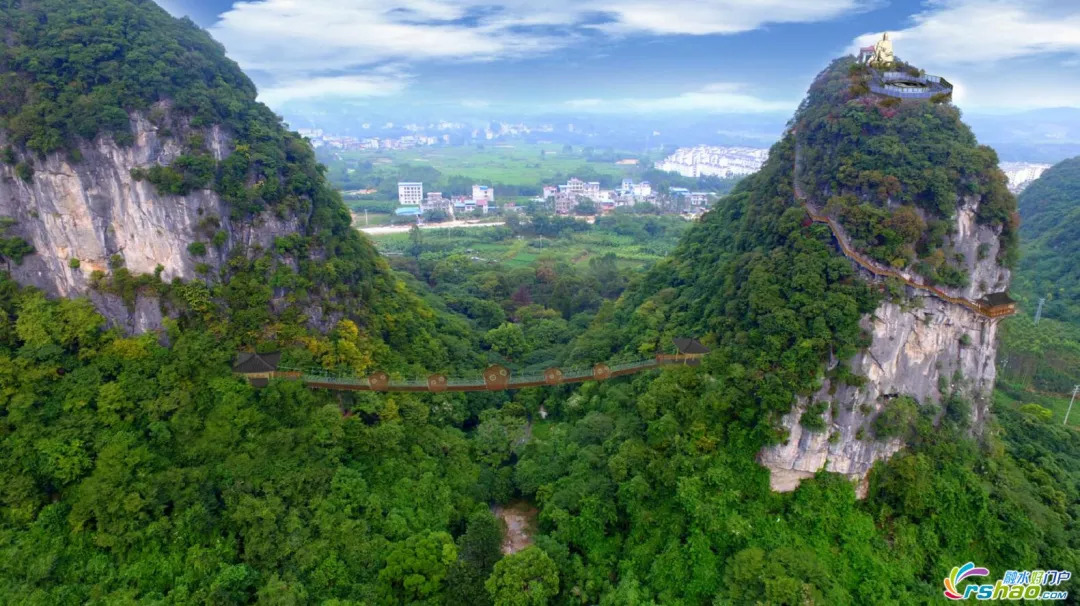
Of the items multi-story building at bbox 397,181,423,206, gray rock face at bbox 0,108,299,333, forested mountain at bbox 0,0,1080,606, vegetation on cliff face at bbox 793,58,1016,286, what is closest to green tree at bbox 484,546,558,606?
forested mountain at bbox 0,0,1080,606

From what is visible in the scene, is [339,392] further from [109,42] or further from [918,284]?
[918,284]

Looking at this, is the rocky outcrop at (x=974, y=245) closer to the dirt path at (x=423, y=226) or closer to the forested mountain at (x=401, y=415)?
the forested mountain at (x=401, y=415)

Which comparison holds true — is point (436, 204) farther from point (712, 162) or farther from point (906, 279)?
point (712, 162)

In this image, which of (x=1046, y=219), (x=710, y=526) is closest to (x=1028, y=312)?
(x=1046, y=219)

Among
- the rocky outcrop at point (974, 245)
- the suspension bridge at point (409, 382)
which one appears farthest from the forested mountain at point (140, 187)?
the rocky outcrop at point (974, 245)

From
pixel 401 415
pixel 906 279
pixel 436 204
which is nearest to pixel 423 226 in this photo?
pixel 436 204

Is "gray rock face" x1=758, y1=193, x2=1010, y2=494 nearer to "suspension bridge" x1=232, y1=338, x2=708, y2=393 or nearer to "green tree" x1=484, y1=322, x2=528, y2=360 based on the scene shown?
"suspension bridge" x1=232, y1=338, x2=708, y2=393
